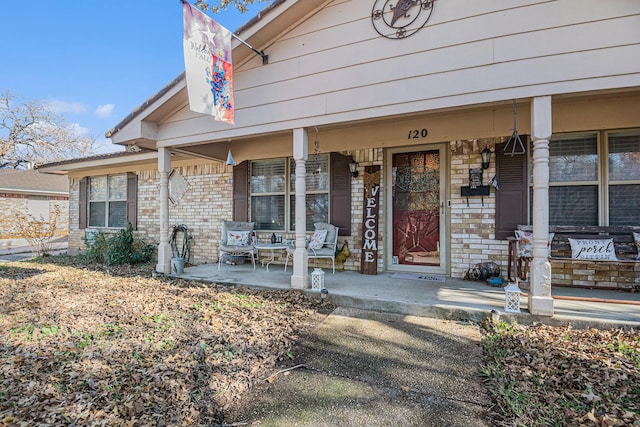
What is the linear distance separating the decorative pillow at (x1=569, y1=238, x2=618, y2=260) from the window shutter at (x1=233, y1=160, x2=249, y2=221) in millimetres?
5202

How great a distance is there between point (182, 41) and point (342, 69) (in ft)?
6.04

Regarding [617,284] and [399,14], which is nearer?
[399,14]

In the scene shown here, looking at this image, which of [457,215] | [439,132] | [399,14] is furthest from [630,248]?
[399,14]

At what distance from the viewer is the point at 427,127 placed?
4.70 metres

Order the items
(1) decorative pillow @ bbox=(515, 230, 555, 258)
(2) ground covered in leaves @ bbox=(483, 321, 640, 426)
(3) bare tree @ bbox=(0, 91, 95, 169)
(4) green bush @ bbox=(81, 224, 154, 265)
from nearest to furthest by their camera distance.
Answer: (2) ground covered in leaves @ bbox=(483, 321, 640, 426) < (1) decorative pillow @ bbox=(515, 230, 555, 258) < (4) green bush @ bbox=(81, 224, 154, 265) < (3) bare tree @ bbox=(0, 91, 95, 169)

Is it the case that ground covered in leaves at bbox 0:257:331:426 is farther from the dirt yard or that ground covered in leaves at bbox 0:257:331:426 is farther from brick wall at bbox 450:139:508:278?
brick wall at bbox 450:139:508:278

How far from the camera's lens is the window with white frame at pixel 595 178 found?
4008 millimetres

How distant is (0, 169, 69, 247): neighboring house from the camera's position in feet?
39.5

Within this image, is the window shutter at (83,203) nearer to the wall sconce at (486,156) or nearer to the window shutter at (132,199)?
the window shutter at (132,199)

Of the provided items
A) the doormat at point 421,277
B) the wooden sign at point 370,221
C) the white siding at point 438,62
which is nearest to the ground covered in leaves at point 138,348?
the wooden sign at point 370,221

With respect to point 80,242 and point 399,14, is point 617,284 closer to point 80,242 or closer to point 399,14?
point 399,14

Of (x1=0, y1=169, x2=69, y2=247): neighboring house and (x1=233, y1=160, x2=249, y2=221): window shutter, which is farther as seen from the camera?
(x1=0, y1=169, x2=69, y2=247): neighboring house

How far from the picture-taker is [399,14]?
3559 mm

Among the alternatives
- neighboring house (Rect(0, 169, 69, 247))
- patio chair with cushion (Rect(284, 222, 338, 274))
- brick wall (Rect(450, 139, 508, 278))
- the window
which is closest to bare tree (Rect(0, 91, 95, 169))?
neighboring house (Rect(0, 169, 69, 247))
